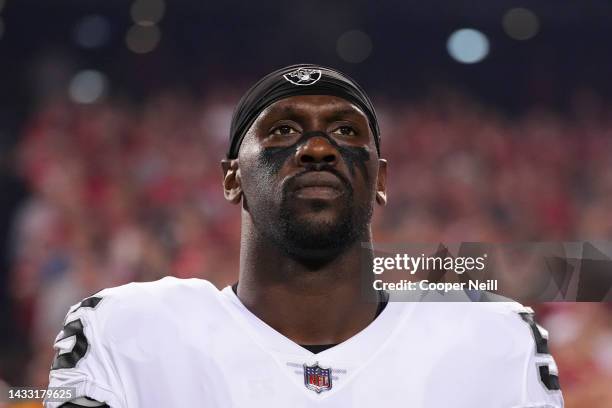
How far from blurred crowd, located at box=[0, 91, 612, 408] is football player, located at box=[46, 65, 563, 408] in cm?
194

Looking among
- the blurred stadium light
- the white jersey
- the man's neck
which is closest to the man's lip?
the man's neck

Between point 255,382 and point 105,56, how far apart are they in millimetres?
2833

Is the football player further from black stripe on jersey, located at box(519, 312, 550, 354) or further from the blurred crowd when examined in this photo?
the blurred crowd

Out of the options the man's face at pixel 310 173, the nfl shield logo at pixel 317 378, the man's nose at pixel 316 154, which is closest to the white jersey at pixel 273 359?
the nfl shield logo at pixel 317 378

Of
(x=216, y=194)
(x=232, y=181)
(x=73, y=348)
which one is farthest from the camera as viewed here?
(x=216, y=194)

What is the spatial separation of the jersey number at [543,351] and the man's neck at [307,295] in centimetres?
27

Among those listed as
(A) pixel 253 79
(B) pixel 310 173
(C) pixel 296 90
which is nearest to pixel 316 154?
(B) pixel 310 173

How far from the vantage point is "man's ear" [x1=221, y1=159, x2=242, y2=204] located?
57.4 inches

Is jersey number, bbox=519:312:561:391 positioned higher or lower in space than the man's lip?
lower

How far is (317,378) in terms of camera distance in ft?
4.16

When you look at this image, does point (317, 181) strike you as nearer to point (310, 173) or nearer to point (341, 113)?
point (310, 173)

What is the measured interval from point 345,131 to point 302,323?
329 millimetres

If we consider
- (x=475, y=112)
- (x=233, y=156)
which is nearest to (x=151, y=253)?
(x=475, y=112)

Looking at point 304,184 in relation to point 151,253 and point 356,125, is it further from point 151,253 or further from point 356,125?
point 151,253
